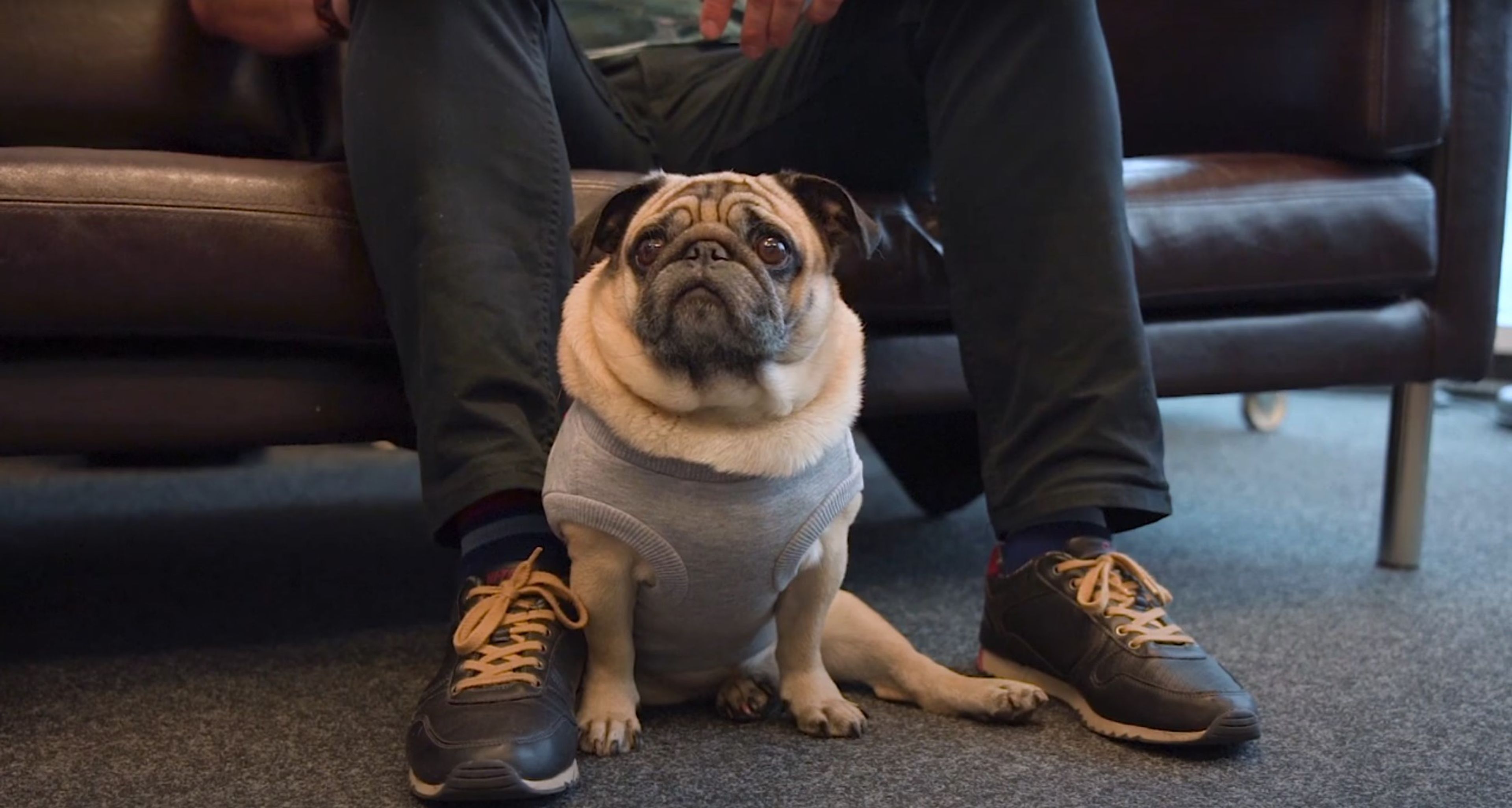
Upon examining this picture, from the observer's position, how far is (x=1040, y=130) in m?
1.01

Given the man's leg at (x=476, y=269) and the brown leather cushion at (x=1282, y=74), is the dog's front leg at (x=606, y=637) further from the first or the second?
the brown leather cushion at (x=1282, y=74)

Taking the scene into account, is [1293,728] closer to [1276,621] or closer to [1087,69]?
[1276,621]

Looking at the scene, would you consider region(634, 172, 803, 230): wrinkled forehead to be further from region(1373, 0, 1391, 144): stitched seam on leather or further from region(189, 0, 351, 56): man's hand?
region(1373, 0, 1391, 144): stitched seam on leather

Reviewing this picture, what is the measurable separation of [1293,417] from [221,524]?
7.52 feet

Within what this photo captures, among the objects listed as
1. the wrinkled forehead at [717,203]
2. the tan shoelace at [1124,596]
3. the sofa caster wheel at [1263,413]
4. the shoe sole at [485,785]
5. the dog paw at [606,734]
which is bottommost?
the sofa caster wheel at [1263,413]

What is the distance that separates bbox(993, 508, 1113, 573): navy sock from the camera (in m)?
1.01

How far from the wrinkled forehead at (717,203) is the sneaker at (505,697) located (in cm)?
27

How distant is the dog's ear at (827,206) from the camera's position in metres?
0.98

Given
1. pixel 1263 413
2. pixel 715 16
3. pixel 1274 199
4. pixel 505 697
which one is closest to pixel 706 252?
pixel 715 16

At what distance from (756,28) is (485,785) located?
2.01 feet

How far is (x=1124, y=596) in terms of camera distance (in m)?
0.97

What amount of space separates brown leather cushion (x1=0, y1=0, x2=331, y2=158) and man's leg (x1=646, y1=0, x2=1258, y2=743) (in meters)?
0.74

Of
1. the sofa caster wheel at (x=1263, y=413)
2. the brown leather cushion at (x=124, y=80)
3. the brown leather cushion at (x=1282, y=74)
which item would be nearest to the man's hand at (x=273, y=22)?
the brown leather cushion at (x=124, y=80)

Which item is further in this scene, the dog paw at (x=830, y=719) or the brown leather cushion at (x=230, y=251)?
the brown leather cushion at (x=230, y=251)
